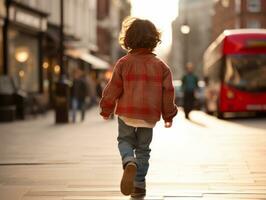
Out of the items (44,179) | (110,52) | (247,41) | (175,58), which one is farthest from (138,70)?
(175,58)

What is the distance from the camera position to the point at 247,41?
23.9 metres

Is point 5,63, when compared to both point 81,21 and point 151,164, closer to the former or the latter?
point 151,164

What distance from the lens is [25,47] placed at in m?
29.8

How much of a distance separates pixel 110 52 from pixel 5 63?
4771cm

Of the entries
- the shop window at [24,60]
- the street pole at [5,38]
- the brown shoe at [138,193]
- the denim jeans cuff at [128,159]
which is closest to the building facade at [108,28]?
the shop window at [24,60]

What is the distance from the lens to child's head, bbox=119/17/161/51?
22.2 feet

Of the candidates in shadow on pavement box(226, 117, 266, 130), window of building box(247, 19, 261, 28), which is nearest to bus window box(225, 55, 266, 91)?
shadow on pavement box(226, 117, 266, 130)

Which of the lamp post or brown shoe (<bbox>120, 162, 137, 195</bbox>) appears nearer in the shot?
brown shoe (<bbox>120, 162, 137, 195</bbox>)

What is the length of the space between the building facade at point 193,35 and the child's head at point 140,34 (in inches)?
4034

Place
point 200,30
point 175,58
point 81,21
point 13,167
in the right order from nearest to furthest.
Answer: point 13,167 < point 81,21 < point 200,30 < point 175,58

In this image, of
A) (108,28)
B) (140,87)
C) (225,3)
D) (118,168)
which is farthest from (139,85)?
(225,3)

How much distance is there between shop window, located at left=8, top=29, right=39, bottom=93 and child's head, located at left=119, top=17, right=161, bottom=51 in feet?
66.0

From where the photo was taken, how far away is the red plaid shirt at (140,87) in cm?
682

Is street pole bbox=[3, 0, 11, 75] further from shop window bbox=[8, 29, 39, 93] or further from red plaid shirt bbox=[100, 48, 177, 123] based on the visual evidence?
red plaid shirt bbox=[100, 48, 177, 123]
